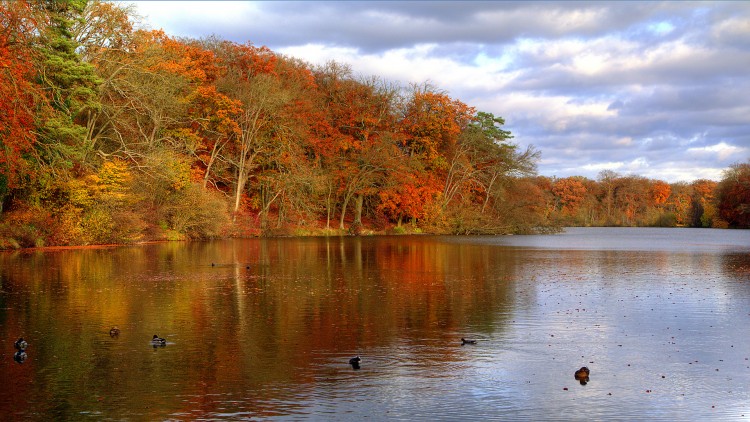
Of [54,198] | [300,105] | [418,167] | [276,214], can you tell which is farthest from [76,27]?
[418,167]

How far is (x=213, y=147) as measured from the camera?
55.5 metres

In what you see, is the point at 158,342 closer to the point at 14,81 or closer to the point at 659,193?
the point at 14,81

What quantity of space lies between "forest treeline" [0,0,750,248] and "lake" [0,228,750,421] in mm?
12357

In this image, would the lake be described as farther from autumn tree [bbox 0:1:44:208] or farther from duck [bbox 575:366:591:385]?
autumn tree [bbox 0:1:44:208]

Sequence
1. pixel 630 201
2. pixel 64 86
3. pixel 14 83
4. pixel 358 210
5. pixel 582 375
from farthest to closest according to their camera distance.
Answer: pixel 630 201, pixel 358 210, pixel 64 86, pixel 14 83, pixel 582 375

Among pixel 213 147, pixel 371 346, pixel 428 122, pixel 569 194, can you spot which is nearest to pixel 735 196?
pixel 569 194

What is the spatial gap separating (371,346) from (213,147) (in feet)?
147

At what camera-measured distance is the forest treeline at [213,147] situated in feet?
121

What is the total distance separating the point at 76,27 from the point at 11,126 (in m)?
14.9

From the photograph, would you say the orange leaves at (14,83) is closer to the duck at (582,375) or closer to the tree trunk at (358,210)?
the duck at (582,375)

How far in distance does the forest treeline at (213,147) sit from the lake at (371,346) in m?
12.4

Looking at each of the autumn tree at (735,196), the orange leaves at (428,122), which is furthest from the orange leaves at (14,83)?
the autumn tree at (735,196)

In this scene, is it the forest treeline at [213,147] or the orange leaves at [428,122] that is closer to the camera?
the forest treeline at [213,147]

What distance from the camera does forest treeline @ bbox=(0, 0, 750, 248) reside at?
3678 cm
